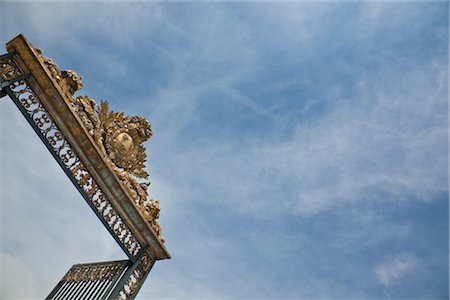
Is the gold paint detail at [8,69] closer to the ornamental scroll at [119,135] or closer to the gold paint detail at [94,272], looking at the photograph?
the ornamental scroll at [119,135]

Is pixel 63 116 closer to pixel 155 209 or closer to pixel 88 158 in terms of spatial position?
pixel 88 158

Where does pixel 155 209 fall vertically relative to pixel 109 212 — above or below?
above

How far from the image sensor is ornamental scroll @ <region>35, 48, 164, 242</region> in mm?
7906

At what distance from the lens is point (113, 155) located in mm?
8719

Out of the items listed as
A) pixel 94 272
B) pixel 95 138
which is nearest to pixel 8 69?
pixel 95 138

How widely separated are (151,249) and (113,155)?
107 inches

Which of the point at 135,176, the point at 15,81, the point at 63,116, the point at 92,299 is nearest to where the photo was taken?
the point at 15,81

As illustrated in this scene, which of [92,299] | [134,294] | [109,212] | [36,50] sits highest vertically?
[36,50]

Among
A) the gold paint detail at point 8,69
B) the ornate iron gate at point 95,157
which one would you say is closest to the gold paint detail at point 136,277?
the ornate iron gate at point 95,157

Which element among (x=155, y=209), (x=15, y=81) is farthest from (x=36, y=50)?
(x=155, y=209)

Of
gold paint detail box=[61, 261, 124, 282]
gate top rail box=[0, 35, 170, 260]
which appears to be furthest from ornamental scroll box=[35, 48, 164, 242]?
gold paint detail box=[61, 261, 124, 282]

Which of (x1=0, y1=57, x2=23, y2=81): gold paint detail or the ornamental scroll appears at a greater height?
the ornamental scroll

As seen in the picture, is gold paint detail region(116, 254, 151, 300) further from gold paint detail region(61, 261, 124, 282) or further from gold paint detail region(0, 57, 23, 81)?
gold paint detail region(0, 57, 23, 81)

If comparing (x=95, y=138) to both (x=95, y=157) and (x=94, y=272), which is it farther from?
(x=94, y=272)
